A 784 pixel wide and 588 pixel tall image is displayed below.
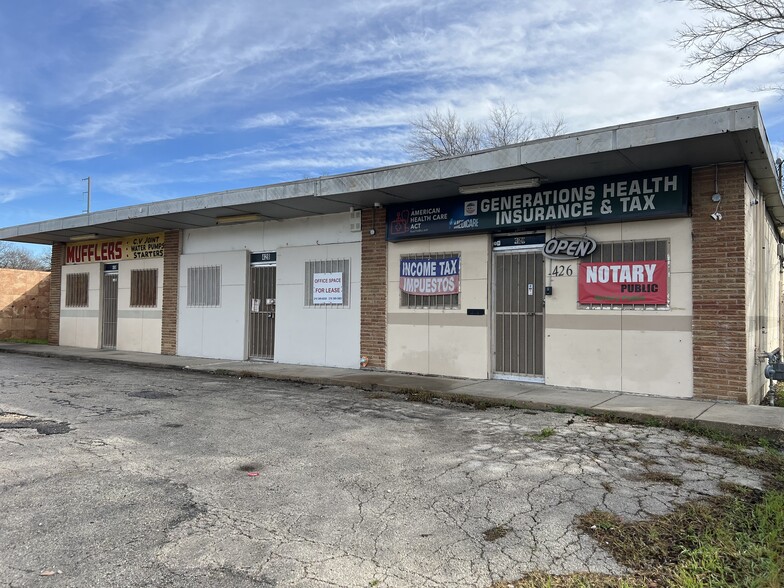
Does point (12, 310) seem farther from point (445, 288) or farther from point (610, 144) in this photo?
point (610, 144)

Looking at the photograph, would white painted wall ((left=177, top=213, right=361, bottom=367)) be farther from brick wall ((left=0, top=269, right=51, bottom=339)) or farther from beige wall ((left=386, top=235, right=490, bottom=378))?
brick wall ((left=0, top=269, right=51, bottom=339))

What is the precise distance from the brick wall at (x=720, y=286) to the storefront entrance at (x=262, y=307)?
9623 mm

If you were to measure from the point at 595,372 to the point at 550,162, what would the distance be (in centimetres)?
363

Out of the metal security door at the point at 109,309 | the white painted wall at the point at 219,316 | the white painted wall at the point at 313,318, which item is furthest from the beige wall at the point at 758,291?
the metal security door at the point at 109,309

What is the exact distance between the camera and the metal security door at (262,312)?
47.1 ft

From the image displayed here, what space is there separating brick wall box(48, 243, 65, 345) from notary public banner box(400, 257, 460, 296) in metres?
14.3

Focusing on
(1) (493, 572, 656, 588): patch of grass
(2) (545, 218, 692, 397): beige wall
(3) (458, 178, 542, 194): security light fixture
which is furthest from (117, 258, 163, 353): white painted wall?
(1) (493, 572, 656, 588): patch of grass

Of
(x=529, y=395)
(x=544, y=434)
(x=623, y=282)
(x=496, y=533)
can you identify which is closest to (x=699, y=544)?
(x=496, y=533)

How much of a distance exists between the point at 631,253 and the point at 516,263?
2103 millimetres

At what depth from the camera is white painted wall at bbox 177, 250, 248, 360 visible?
48.5 ft

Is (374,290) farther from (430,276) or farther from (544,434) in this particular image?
(544,434)

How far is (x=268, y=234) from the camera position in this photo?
14.4 meters

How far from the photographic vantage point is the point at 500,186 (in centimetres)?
1012

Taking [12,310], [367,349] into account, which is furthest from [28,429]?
[12,310]
